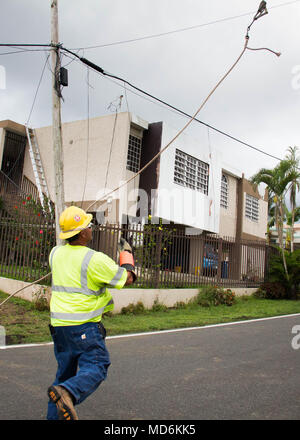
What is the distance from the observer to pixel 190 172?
60.2 feet

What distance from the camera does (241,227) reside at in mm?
23703

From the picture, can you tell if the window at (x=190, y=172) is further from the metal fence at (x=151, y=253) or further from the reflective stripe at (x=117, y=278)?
the reflective stripe at (x=117, y=278)

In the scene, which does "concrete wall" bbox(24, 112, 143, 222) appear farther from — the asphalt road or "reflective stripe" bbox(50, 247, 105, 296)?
"reflective stripe" bbox(50, 247, 105, 296)

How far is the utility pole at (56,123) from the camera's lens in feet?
28.1

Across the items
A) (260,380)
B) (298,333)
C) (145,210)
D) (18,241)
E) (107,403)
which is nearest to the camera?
(107,403)

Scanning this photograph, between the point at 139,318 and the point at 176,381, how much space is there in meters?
4.95

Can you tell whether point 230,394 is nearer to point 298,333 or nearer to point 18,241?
point 298,333

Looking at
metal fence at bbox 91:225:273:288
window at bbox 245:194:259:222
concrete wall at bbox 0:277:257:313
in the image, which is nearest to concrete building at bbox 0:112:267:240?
metal fence at bbox 91:225:273:288

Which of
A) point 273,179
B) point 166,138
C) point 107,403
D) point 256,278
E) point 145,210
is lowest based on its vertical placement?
point 107,403

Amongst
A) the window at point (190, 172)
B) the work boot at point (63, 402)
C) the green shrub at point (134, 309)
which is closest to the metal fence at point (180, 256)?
the green shrub at point (134, 309)

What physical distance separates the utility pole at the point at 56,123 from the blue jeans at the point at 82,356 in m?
5.72

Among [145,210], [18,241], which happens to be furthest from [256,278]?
[18,241]

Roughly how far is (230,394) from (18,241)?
23.9 ft

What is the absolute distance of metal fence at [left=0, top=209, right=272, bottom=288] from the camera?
388 inches
